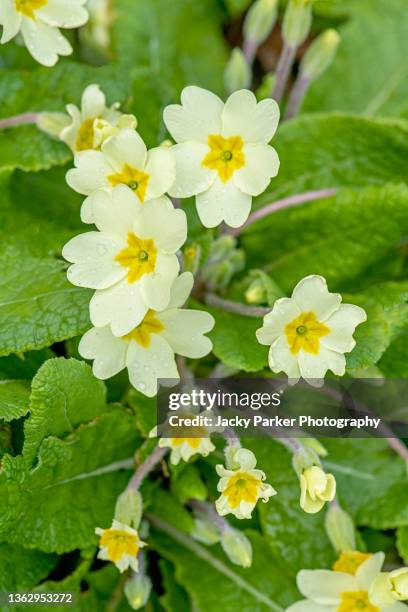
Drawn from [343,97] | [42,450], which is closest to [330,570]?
[42,450]

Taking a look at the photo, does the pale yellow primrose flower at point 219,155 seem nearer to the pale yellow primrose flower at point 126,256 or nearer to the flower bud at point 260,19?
the pale yellow primrose flower at point 126,256

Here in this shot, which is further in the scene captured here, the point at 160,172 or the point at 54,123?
the point at 54,123

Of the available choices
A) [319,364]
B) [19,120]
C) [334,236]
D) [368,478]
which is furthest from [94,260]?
[368,478]

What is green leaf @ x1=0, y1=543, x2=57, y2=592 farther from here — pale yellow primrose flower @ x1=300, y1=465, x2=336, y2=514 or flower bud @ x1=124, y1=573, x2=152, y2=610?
pale yellow primrose flower @ x1=300, y1=465, x2=336, y2=514

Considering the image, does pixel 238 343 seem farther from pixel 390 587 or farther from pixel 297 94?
pixel 297 94

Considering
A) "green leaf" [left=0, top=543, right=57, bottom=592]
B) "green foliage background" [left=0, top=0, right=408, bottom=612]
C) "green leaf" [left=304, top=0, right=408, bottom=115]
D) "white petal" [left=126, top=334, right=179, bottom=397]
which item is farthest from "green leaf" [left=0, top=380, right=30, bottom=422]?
"green leaf" [left=304, top=0, right=408, bottom=115]
